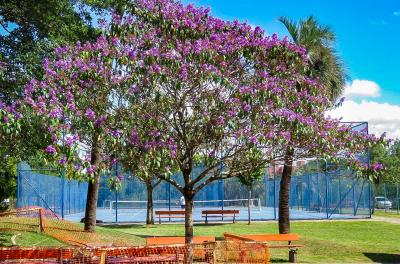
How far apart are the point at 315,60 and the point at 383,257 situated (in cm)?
820

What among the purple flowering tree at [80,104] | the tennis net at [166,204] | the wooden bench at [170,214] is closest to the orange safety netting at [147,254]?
the purple flowering tree at [80,104]

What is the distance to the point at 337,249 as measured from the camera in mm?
17312

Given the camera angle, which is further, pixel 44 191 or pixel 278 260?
pixel 44 191

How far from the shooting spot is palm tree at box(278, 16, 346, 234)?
751 inches

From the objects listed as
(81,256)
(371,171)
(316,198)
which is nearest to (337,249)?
(371,171)

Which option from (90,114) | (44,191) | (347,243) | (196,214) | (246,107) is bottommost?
(347,243)

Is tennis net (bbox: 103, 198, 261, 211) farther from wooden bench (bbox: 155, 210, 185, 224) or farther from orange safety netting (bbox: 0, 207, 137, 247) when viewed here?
orange safety netting (bbox: 0, 207, 137, 247)

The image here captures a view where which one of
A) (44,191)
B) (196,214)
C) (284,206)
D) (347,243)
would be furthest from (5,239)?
(196,214)

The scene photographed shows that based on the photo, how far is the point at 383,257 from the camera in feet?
52.7

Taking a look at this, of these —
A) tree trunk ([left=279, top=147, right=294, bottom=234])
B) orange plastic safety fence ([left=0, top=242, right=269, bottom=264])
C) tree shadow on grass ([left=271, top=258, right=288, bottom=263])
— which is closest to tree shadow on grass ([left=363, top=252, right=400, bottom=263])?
tree shadow on grass ([left=271, top=258, right=288, bottom=263])

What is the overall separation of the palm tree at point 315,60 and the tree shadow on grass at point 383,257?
292cm

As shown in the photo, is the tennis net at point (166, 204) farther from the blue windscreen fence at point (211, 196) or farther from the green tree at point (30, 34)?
the green tree at point (30, 34)

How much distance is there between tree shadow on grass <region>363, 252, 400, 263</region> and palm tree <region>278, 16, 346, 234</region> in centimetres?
292

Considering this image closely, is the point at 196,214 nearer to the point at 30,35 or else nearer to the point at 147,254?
the point at 30,35
